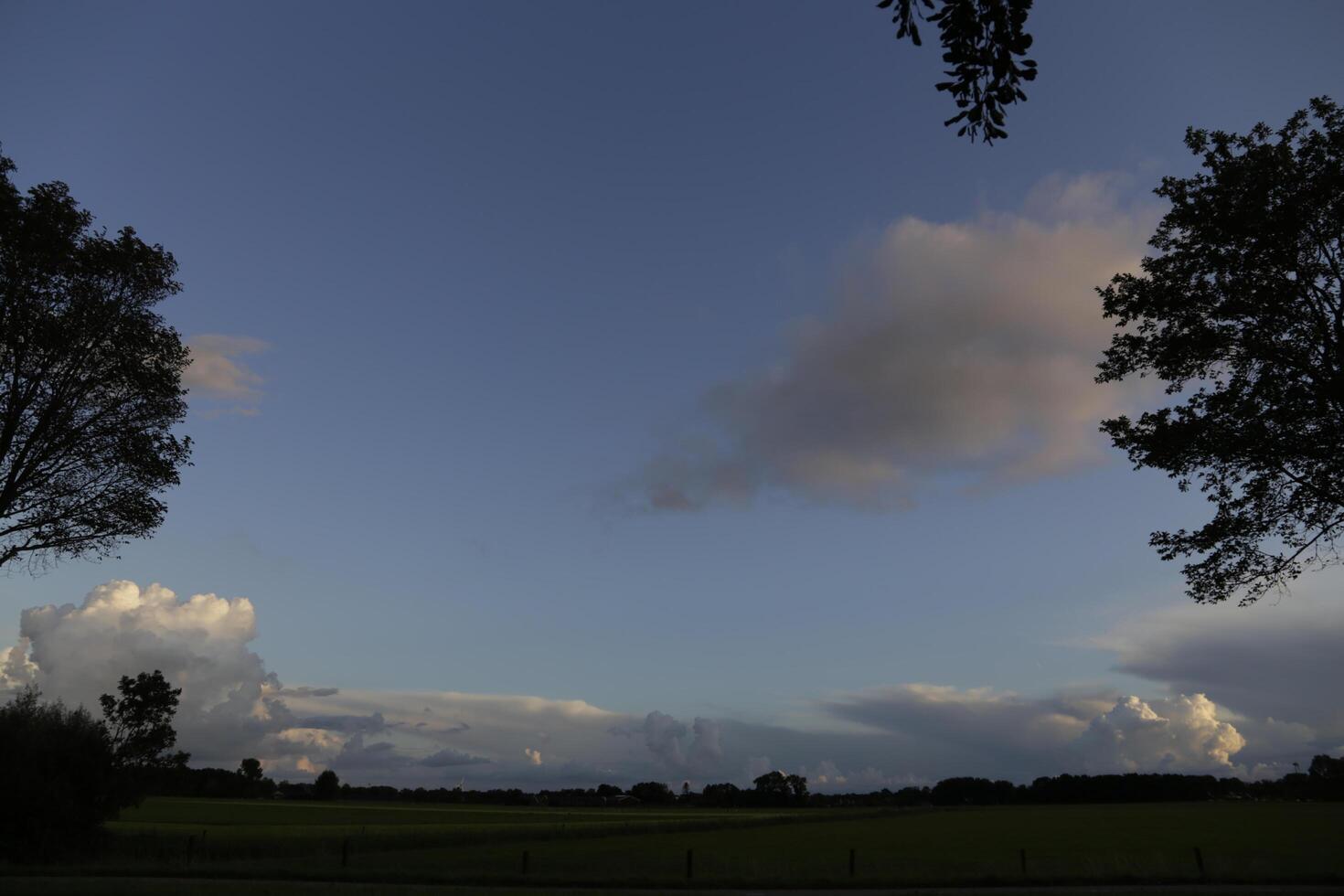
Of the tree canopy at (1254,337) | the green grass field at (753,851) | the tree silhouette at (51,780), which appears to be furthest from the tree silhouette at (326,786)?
the tree canopy at (1254,337)

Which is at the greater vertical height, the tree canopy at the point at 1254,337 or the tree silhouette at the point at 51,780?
the tree canopy at the point at 1254,337

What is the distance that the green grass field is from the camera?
35281 mm

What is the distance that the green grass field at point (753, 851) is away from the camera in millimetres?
35281

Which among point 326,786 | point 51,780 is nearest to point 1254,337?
point 51,780

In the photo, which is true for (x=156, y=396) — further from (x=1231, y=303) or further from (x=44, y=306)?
(x=1231, y=303)

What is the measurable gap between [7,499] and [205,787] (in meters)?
173

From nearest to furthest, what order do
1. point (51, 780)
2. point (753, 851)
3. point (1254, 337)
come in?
point (1254, 337) < point (51, 780) < point (753, 851)

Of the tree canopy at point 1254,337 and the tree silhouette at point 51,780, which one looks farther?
the tree silhouette at point 51,780

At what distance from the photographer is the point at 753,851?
6006cm

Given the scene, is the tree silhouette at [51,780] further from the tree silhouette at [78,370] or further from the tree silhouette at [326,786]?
the tree silhouette at [326,786]

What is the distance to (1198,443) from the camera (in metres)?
21.3

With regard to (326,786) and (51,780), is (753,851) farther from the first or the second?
(326,786)

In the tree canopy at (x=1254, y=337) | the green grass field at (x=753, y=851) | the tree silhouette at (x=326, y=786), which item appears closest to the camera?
the tree canopy at (x=1254, y=337)

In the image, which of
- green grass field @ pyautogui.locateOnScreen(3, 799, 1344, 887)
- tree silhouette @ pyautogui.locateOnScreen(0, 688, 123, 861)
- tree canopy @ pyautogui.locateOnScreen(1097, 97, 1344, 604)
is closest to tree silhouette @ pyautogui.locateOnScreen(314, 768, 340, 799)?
green grass field @ pyautogui.locateOnScreen(3, 799, 1344, 887)
